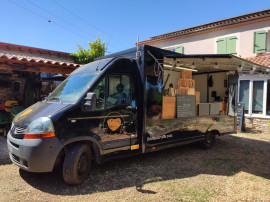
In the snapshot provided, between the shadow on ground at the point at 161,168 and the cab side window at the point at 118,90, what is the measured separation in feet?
4.79

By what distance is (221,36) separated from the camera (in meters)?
11.9

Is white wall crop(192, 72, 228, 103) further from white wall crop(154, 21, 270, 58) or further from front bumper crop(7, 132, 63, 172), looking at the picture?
front bumper crop(7, 132, 63, 172)

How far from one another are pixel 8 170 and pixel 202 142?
5116 mm

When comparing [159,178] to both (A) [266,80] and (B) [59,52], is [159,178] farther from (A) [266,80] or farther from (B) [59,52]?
(B) [59,52]

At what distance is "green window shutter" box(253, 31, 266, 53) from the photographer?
10258 millimetres

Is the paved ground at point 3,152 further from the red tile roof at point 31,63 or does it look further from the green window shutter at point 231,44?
the green window shutter at point 231,44

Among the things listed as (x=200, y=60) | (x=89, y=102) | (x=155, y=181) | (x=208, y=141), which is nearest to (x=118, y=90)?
(x=89, y=102)

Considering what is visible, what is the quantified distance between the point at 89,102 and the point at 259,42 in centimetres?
1064

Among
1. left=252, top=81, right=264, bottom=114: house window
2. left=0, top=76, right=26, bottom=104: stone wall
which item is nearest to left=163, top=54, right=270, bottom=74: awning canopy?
left=252, top=81, right=264, bottom=114: house window

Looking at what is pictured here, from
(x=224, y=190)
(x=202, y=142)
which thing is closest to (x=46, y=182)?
(x=224, y=190)

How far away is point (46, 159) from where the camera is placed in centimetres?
313

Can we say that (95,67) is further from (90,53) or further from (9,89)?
(90,53)

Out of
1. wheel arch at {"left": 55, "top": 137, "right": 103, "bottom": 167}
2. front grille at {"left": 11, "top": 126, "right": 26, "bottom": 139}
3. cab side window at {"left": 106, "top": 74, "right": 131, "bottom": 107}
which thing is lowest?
wheel arch at {"left": 55, "top": 137, "right": 103, "bottom": 167}

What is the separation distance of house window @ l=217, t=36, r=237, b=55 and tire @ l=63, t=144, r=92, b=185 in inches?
424
